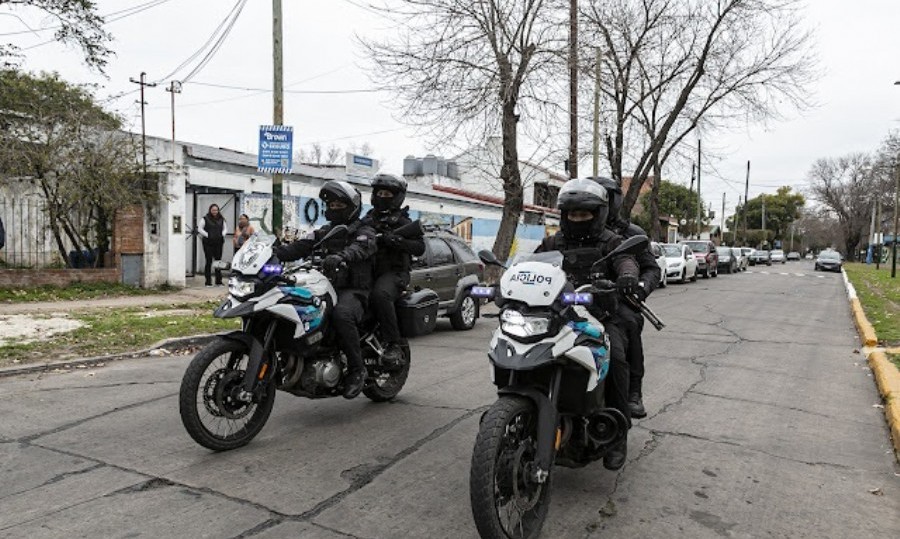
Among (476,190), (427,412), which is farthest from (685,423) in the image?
(476,190)

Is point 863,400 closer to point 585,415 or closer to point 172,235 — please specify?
point 585,415

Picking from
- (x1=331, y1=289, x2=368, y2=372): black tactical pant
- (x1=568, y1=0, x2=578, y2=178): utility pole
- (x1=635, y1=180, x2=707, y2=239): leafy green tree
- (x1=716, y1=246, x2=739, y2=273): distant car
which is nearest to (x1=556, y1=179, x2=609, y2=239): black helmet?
(x1=331, y1=289, x2=368, y2=372): black tactical pant

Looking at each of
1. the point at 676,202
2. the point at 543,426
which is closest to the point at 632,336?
the point at 543,426

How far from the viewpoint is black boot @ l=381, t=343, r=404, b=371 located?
19.0 ft

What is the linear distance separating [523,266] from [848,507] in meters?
2.45

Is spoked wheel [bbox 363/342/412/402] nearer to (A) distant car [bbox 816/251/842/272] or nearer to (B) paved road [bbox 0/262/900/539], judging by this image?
(B) paved road [bbox 0/262/900/539]

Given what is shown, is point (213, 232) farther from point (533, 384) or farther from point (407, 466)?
point (533, 384)

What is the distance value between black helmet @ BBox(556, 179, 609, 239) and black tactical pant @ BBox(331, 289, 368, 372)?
5.99 ft

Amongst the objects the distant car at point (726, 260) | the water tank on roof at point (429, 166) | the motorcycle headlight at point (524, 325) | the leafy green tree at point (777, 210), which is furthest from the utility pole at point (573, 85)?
the leafy green tree at point (777, 210)

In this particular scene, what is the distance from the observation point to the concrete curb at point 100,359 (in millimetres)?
7109

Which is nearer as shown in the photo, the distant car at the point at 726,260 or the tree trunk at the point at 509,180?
the tree trunk at the point at 509,180

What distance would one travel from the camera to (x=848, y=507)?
399 centimetres

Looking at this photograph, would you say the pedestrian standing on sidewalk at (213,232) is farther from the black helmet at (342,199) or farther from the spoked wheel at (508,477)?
the spoked wheel at (508,477)

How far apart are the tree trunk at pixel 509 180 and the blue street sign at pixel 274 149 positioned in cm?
735
